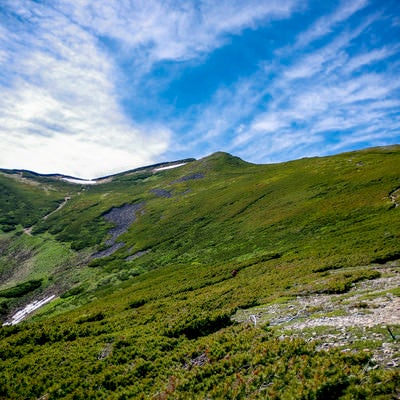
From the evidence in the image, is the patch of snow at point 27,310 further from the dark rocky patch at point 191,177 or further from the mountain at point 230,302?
the dark rocky patch at point 191,177

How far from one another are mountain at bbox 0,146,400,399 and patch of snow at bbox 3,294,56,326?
0.44 meters

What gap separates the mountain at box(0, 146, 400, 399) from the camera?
591 inches

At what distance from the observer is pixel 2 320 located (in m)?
57.8

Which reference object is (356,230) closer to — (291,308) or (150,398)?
(291,308)

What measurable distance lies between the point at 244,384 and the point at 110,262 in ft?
248

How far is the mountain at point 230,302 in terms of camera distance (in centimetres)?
1501

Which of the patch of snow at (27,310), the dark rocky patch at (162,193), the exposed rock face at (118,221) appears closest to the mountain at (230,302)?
the patch of snow at (27,310)

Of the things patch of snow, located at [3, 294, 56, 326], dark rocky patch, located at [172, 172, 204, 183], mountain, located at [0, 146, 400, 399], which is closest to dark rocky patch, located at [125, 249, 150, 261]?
mountain, located at [0, 146, 400, 399]

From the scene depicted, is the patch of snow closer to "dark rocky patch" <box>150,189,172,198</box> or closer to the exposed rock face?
the exposed rock face

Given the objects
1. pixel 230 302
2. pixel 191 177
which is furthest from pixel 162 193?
pixel 230 302

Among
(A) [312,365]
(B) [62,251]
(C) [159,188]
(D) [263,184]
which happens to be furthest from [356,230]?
(C) [159,188]

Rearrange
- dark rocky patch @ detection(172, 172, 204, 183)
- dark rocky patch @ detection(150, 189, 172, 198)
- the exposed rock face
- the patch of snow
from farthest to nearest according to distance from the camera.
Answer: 1. dark rocky patch @ detection(172, 172, 204, 183)
2. dark rocky patch @ detection(150, 189, 172, 198)
3. the exposed rock face
4. the patch of snow

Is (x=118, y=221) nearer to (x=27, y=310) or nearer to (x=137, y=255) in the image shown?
(x=137, y=255)

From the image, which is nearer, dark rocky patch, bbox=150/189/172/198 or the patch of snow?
the patch of snow
